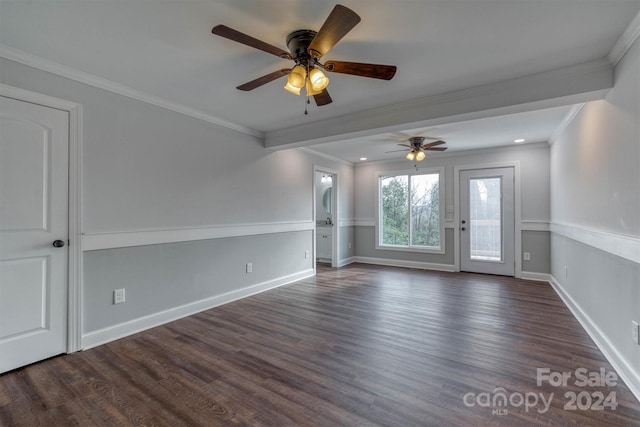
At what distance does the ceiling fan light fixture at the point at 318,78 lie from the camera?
6.23 feet

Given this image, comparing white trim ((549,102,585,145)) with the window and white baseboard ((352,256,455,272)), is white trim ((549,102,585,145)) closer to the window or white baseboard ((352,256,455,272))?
the window

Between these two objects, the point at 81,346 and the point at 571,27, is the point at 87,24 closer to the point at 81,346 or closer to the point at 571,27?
the point at 81,346

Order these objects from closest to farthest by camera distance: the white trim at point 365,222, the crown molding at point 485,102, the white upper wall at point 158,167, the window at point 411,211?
the crown molding at point 485,102 → the white upper wall at point 158,167 → the window at point 411,211 → the white trim at point 365,222

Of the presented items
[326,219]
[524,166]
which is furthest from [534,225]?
[326,219]

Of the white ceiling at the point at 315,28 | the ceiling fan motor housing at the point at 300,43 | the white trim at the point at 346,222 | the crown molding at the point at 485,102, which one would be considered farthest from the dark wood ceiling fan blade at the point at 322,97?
the white trim at the point at 346,222

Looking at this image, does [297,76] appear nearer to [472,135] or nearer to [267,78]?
[267,78]

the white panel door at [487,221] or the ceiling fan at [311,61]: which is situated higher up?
the ceiling fan at [311,61]

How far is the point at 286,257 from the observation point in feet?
15.4

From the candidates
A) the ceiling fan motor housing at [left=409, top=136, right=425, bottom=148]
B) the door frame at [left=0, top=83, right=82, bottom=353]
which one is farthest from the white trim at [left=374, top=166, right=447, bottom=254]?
the door frame at [left=0, top=83, right=82, bottom=353]

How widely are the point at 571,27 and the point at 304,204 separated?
3.88 m

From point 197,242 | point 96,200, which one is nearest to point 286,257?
point 197,242

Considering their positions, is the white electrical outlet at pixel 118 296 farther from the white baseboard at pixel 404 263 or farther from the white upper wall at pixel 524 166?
the white upper wall at pixel 524 166

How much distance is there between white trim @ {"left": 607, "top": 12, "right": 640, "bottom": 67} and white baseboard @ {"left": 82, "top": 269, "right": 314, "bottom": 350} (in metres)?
4.27

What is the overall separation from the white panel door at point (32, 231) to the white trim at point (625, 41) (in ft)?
13.5
